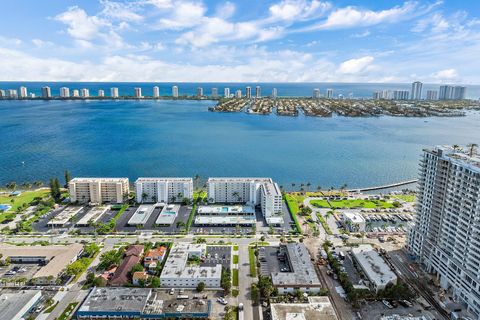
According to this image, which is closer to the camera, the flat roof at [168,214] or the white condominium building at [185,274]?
the white condominium building at [185,274]

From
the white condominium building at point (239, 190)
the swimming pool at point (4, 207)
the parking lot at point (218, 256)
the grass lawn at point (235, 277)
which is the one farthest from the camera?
the white condominium building at point (239, 190)

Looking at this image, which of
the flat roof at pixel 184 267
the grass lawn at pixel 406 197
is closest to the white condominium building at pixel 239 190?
the flat roof at pixel 184 267

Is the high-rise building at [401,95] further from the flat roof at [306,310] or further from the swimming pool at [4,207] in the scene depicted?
the swimming pool at [4,207]

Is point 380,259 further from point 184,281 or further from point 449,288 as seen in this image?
point 184,281

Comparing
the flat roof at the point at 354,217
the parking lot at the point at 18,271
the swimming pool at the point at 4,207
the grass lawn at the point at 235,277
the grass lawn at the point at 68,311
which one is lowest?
the grass lawn at the point at 68,311

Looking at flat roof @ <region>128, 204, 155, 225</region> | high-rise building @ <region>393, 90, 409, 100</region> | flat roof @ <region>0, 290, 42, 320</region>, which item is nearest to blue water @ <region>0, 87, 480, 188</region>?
flat roof @ <region>128, 204, 155, 225</region>

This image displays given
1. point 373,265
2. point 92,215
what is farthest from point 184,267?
point 92,215
